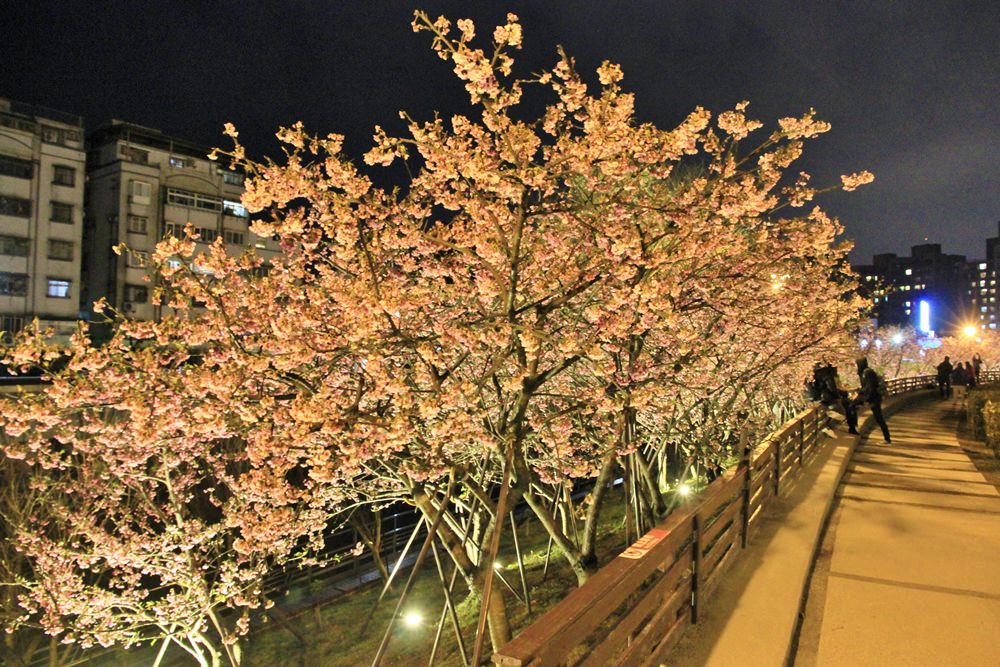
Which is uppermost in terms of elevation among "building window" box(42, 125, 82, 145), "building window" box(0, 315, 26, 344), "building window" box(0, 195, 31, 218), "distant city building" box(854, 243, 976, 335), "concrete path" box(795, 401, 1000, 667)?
"distant city building" box(854, 243, 976, 335)

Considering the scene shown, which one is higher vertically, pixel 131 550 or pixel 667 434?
pixel 667 434

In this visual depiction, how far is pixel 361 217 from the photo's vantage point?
27.1 ft

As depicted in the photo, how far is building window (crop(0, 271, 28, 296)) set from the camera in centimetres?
3444

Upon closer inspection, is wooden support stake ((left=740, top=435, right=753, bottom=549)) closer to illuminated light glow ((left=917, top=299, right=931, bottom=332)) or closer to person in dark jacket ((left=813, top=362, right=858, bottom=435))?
person in dark jacket ((left=813, top=362, right=858, bottom=435))

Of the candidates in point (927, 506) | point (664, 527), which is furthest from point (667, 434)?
point (664, 527)

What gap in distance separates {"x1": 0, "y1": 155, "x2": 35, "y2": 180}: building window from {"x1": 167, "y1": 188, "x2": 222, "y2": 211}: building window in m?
7.03

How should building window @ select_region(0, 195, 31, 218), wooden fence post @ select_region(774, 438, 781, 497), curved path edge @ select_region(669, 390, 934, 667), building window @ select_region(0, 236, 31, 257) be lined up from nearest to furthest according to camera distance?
1. curved path edge @ select_region(669, 390, 934, 667)
2. wooden fence post @ select_region(774, 438, 781, 497)
3. building window @ select_region(0, 195, 31, 218)
4. building window @ select_region(0, 236, 31, 257)

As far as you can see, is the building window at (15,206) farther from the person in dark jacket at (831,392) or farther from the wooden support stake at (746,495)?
the wooden support stake at (746,495)

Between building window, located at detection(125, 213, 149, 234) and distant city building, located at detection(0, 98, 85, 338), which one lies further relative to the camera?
building window, located at detection(125, 213, 149, 234)

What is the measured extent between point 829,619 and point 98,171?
44.8 m

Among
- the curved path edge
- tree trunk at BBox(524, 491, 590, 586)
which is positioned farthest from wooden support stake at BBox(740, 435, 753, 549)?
tree trunk at BBox(524, 491, 590, 586)

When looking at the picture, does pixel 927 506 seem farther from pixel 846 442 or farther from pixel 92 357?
pixel 92 357

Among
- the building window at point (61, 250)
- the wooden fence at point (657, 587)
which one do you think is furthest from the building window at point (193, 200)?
the wooden fence at point (657, 587)

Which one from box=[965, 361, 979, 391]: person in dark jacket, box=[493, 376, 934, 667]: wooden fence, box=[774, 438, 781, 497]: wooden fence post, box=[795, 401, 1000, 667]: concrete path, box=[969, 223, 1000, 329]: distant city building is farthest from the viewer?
box=[969, 223, 1000, 329]: distant city building
